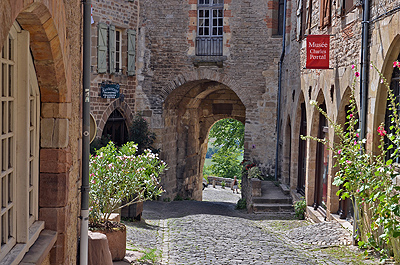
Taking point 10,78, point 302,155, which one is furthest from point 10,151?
point 302,155

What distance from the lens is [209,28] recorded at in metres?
16.9

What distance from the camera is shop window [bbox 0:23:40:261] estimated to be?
3631 millimetres

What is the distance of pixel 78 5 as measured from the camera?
5465 millimetres

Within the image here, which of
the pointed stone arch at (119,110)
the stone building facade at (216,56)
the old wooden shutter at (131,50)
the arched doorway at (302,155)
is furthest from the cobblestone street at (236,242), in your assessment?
the old wooden shutter at (131,50)

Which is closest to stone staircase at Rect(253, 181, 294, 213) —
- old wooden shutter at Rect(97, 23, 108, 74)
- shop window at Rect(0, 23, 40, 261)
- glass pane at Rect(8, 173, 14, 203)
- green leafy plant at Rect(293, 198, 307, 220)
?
green leafy plant at Rect(293, 198, 307, 220)

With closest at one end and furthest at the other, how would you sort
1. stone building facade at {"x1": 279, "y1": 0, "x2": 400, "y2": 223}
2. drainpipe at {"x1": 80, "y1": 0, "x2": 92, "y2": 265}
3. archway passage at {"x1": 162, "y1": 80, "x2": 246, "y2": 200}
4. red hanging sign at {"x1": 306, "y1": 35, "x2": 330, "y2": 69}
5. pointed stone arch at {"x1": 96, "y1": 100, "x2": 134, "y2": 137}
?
drainpipe at {"x1": 80, "y1": 0, "x2": 92, "y2": 265}
stone building facade at {"x1": 279, "y1": 0, "x2": 400, "y2": 223}
red hanging sign at {"x1": 306, "y1": 35, "x2": 330, "y2": 69}
pointed stone arch at {"x1": 96, "y1": 100, "x2": 134, "y2": 137}
archway passage at {"x1": 162, "y1": 80, "x2": 246, "y2": 200}

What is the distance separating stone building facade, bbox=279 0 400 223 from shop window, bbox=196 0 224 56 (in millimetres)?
2220

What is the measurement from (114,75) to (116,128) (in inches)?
60.0

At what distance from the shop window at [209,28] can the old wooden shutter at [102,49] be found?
314cm

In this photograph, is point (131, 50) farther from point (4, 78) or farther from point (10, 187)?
point (4, 78)

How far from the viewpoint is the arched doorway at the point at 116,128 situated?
615 inches

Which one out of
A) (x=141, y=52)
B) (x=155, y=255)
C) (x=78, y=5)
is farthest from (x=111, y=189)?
(x=141, y=52)

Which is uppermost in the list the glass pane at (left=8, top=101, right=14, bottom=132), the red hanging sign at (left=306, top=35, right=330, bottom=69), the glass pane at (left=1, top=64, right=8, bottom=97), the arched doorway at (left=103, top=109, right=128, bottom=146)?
the red hanging sign at (left=306, top=35, right=330, bottom=69)

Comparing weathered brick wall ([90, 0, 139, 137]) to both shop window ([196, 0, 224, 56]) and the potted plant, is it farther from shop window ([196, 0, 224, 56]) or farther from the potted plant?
the potted plant
